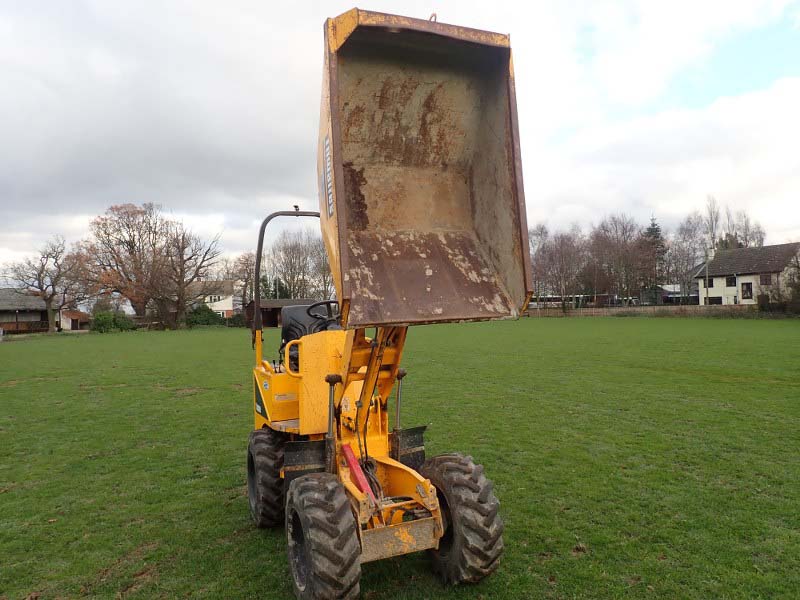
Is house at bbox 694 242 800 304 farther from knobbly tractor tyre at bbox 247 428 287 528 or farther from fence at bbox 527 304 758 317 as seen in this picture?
knobbly tractor tyre at bbox 247 428 287 528

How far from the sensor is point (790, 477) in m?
6.96

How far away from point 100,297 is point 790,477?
68923 millimetres

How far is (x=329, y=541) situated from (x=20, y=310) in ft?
280

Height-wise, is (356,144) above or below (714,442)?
above

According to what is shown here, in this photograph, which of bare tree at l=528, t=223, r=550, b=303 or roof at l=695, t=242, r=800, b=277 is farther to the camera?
bare tree at l=528, t=223, r=550, b=303

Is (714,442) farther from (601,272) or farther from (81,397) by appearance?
(601,272)

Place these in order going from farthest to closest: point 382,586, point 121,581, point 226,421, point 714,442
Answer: point 226,421 → point 714,442 → point 121,581 → point 382,586

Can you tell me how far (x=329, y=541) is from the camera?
11.7ft

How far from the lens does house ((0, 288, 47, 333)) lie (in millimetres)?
71312

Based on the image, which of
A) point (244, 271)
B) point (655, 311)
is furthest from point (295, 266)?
point (655, 311)

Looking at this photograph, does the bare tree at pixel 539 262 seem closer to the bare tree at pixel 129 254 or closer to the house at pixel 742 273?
the house at pixel 742 273

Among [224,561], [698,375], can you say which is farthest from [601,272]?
[224,561]

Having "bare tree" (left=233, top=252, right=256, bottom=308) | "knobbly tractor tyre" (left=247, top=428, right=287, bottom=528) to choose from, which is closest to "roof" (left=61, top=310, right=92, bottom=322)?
"bare tree" (left=233, top=252, right=256, bottom=308)

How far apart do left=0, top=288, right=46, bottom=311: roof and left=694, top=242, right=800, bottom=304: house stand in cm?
8585
